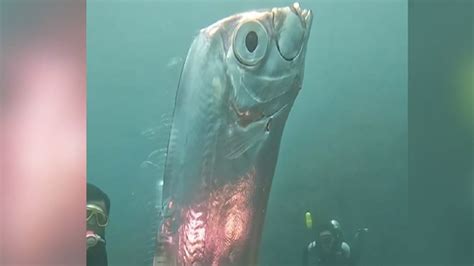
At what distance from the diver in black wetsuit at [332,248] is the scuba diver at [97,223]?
2.27 ft

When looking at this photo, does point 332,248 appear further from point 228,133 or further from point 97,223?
point 97,223

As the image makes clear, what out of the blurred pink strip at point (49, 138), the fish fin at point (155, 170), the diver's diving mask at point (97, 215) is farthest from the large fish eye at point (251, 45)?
the diver's diving mask at point (97, 215)

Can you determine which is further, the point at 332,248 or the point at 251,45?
the point at 332,248

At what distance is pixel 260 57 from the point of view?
1.69m

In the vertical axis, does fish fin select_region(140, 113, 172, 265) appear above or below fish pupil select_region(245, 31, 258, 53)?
below

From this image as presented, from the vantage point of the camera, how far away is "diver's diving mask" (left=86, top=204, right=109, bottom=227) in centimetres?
176

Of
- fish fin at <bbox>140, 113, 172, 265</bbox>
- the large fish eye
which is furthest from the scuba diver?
the large fish eye

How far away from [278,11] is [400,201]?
0.78 meters

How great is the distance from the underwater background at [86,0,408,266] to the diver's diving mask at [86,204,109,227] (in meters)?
0.03

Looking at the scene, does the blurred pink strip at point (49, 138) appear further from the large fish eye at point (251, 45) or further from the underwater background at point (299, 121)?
the large fish eye at point (251, 45)

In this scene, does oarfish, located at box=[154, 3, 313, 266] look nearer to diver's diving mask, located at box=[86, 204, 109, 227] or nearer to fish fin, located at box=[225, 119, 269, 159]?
fish fin, located at box=[225, 119, 269, 159]

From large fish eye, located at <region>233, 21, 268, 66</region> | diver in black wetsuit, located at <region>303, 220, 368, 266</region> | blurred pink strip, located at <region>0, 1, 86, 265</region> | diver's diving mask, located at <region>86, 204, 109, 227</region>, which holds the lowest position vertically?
diver in black wetsuit, located at <region>303, 220, 368, 266</region>

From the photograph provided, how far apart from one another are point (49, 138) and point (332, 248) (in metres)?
1.06

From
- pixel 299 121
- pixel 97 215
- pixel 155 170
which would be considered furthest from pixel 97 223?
pixel 299 121
